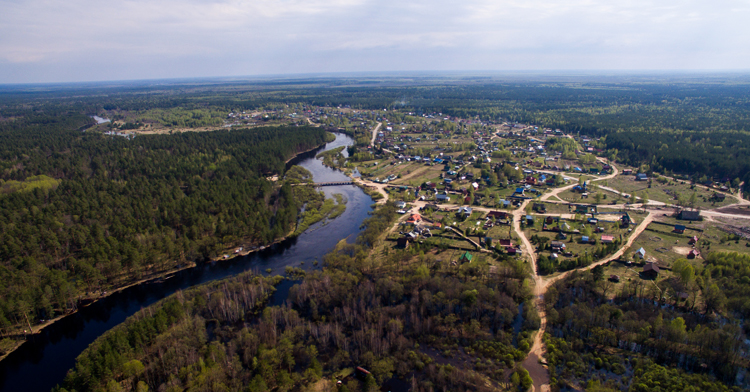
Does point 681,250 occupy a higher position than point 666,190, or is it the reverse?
point 666,190

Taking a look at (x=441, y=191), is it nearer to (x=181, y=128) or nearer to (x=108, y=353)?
(x=108, y=353)

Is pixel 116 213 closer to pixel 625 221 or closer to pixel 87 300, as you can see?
pixel 87 300

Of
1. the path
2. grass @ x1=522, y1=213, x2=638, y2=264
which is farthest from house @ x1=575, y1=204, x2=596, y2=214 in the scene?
the path

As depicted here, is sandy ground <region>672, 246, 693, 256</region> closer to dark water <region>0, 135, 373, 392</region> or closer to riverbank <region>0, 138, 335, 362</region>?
dark water <region>0, 135, 373, 392</region>

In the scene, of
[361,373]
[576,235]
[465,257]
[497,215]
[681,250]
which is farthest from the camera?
[497,215]

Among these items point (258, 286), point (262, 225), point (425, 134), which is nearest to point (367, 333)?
point (258, 286)

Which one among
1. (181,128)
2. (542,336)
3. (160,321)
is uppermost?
(181,128)

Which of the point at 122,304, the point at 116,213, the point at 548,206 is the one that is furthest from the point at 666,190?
the point at 116,213
